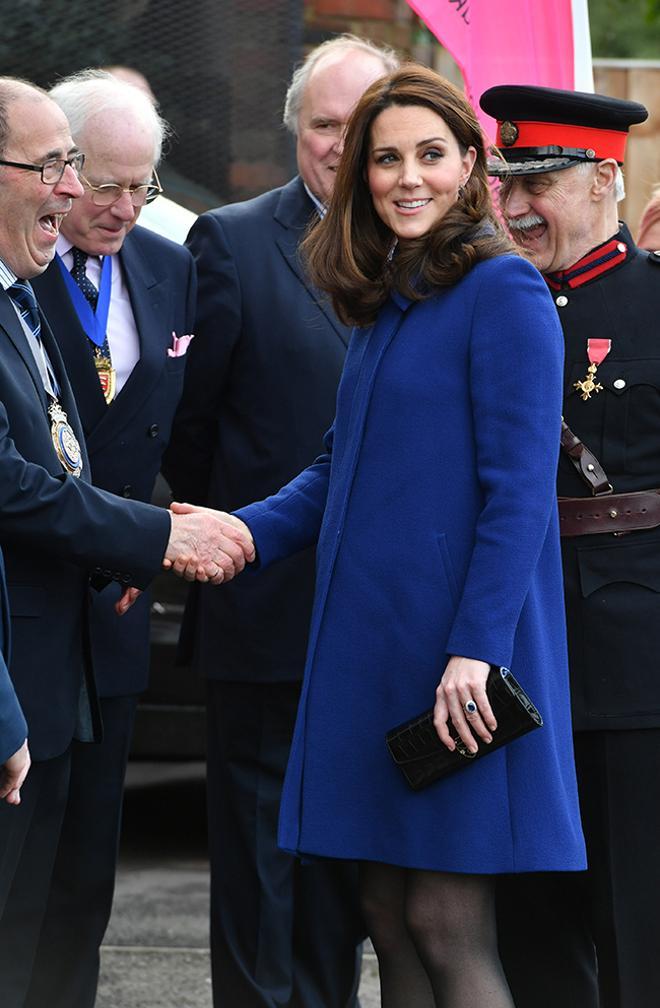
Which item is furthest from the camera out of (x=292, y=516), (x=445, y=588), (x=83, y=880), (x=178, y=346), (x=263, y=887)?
(x=263, y=887)

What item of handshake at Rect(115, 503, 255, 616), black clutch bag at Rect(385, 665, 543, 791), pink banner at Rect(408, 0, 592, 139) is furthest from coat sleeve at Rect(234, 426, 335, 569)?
pink banner at Rect(408, 0, 592, 139)

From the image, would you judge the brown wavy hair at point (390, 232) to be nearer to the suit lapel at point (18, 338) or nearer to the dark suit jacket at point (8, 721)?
the suit lapel at point (18, 338)

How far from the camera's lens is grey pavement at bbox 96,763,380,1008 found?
484 centimetres

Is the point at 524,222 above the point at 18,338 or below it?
above

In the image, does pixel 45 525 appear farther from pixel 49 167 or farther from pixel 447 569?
pixel 447 569

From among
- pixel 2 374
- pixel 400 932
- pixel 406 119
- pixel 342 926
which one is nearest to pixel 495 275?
pixel 406 119

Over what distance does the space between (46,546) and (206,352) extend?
3.27 feet

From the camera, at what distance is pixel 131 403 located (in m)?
4.07

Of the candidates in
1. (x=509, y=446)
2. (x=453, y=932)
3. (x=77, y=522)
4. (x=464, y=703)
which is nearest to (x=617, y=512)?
(x=509, y=446)

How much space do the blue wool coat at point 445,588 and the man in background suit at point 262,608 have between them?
1026mm

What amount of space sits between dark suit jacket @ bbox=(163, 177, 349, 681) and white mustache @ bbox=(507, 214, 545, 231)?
0.82 meters

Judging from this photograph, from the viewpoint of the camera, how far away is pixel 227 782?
443 centimetres

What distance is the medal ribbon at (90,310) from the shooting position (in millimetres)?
4051

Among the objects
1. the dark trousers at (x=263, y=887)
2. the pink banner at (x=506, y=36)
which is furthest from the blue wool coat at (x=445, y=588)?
the pink banner at (x=506, y=36)
